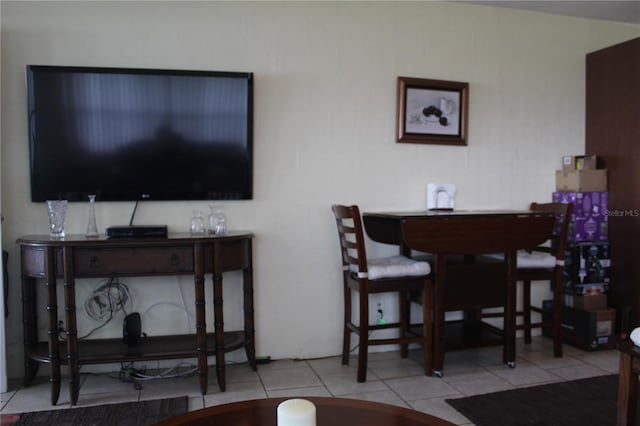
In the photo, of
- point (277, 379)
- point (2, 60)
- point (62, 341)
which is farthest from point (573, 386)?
point (2, 60)

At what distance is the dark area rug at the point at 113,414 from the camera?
7.47 ft

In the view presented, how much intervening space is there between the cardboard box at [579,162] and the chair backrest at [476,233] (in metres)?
0.85

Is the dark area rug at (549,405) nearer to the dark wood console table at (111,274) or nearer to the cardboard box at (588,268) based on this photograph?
the cardboard box at (588,268)

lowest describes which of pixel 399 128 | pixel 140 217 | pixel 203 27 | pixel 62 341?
pixel 62 341

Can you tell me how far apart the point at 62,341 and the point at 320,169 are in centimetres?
172

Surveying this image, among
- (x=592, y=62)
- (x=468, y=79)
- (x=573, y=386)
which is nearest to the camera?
(x=573, y=386)

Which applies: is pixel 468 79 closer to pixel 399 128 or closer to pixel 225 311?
pixel 399 128

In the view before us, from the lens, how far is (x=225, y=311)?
3051 millimetres

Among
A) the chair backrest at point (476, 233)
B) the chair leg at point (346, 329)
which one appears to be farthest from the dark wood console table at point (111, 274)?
the chair backrest at point (476, 233)

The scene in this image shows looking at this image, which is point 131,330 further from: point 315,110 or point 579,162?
point 579,162

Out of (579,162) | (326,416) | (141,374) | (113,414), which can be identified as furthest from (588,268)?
(113,414)

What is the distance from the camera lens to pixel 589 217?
3.42 metres

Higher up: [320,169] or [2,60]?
[2,60]

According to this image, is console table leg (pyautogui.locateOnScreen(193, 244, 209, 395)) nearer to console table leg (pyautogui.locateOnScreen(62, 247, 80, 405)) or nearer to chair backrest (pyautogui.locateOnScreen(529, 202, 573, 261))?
console table leg (pyautogui.locateOnScreen(62, 247, 80, 405))
